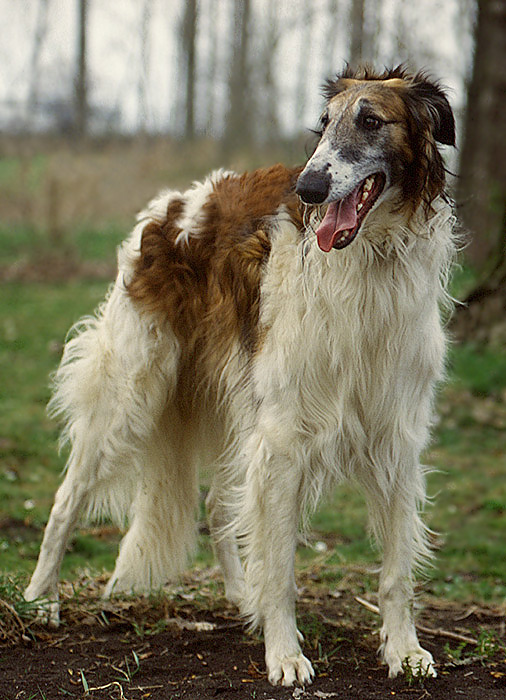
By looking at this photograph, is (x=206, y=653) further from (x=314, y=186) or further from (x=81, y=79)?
(x=81, y=79)

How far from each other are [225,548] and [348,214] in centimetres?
195

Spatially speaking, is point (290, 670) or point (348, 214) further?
point (290, 670)

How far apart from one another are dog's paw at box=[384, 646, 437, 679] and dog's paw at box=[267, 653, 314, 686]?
0.32m

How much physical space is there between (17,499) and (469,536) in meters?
2.98

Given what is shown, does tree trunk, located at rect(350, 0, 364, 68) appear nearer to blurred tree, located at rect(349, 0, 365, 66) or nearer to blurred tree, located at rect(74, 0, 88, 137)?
blurred tree, located at rect(349, 0, 365, 66)

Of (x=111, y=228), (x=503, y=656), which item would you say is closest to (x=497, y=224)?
(x=503, y=656)

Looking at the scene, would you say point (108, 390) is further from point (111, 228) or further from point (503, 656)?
point (111, 228)

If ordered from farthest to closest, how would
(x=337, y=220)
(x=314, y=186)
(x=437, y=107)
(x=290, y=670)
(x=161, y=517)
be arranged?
(x=161, y=517)
(x=290, y=670)
(x=437, y=107)
(x=337, y=220)
(x=314, y=186)

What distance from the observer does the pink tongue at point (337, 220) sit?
2912 millimetres

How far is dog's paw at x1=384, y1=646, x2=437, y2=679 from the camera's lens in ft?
10.6

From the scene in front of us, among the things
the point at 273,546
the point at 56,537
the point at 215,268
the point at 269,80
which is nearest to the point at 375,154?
the point at 215,268

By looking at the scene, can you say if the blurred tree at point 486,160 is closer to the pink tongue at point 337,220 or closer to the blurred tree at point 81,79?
the pink tongue at point 337,220

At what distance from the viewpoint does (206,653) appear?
3.47 meters

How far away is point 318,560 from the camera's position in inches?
196
